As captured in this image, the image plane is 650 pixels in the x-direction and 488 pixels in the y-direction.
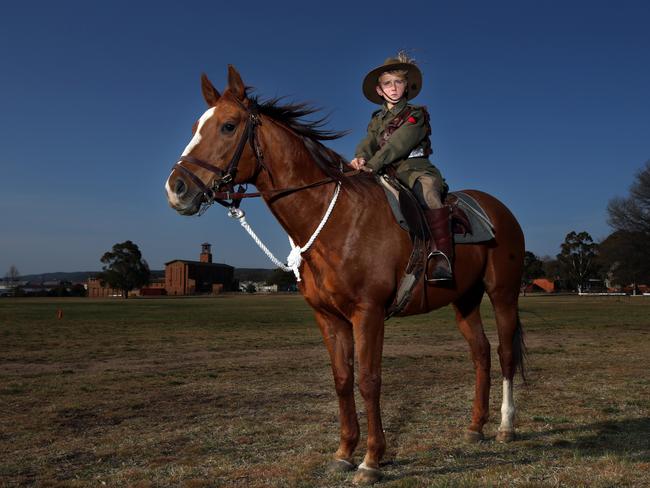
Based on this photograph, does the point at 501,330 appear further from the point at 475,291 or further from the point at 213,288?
the point at 213,288

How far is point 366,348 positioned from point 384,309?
0.42m

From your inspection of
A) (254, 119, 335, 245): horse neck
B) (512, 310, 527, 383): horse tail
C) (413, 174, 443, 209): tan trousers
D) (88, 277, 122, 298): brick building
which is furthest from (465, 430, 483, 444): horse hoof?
(88, 277, 122, 298): brick building

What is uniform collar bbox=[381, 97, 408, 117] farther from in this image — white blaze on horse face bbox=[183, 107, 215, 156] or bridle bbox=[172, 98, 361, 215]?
white blaze on horse face bbox=[183, 107, 215, 156]

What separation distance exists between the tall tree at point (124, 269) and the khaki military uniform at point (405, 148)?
362 feet

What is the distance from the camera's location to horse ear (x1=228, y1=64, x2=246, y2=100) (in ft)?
17.1

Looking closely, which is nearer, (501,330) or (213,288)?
(501,330)

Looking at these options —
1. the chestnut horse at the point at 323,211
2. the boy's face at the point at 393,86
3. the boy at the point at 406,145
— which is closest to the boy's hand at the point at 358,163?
the boy at the point at 406,145

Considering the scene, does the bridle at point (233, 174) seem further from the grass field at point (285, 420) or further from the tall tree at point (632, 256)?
the tall tree at point (632, 256)

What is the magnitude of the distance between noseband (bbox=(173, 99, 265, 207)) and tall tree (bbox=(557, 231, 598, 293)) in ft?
407

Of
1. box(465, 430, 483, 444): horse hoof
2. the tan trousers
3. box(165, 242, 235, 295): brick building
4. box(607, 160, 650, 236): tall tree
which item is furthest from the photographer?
box(165, 242, 235, 295): brick building

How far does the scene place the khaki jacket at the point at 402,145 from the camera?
5727 millimetres

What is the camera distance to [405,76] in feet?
20.6

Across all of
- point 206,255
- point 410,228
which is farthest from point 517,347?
point 206,255

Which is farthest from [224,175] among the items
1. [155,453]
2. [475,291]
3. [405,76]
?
[475,291]
